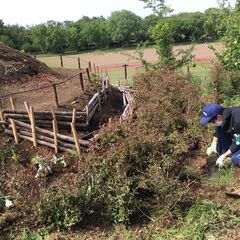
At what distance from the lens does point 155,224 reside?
14.1 feet

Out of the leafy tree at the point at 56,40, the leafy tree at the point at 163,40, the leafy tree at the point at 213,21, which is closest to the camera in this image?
the leafy tree at the point at 213,21

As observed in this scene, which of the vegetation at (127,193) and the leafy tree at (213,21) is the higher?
the leafy tree at (213,21)

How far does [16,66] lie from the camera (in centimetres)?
1291

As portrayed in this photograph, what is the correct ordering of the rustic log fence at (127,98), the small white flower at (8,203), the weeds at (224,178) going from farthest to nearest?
the rustic log fence at (127,98)
the weeds at (224,178)
the small white flower at (8,203)

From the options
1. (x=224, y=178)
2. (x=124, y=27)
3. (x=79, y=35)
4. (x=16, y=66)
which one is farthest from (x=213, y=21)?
(x=124, y=27)

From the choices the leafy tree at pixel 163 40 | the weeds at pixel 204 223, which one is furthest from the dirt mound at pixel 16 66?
the weeds at pixel 204 223

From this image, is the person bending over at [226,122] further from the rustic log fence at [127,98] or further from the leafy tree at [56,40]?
the leafy tree at [56,40]

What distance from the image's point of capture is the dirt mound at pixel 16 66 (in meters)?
12.1

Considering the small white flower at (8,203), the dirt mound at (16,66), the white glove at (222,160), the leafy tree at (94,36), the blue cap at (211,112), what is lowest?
the leafy tree at (94,36)

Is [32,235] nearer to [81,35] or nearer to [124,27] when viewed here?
[81,35]

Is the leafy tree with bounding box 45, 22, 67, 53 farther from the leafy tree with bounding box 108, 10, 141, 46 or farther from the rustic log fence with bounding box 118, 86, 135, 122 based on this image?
the rustic log fence with bounding box 118, 86, 135, 122

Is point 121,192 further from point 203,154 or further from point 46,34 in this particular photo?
point 46,34

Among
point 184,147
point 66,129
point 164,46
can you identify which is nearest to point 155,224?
point 184,147

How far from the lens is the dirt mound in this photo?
12.1 metres
